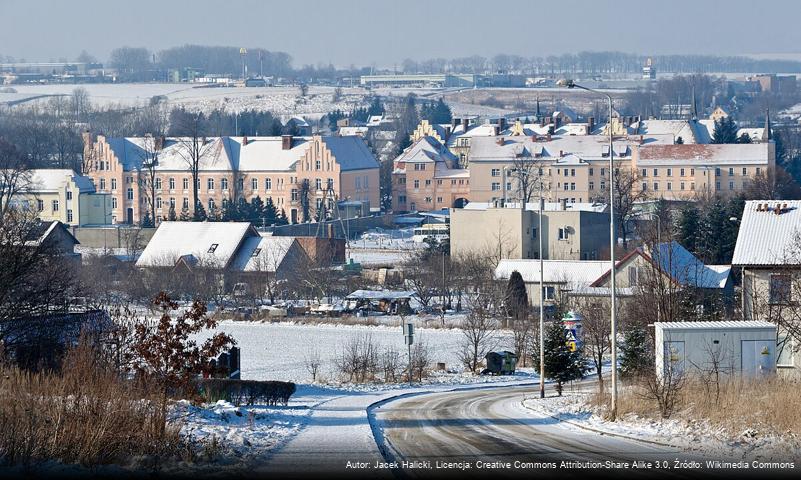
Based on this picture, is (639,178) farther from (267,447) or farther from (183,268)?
(267,447)

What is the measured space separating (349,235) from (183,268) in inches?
813

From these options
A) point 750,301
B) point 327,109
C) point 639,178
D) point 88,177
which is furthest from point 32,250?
point 327,109

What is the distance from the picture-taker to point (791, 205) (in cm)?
3164

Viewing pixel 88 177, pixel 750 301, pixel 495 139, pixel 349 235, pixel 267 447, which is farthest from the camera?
pixel 495 139

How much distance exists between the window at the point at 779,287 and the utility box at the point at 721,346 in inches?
149

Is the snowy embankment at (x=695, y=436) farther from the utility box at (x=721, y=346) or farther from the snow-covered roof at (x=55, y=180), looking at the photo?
the snow-covered roof at (x=55, y=180)

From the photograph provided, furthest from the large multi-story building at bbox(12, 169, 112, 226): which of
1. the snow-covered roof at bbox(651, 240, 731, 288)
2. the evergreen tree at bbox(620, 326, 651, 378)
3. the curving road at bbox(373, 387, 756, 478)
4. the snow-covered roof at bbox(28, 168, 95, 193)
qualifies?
the curving road at bbox(373, 387, 756, 478)

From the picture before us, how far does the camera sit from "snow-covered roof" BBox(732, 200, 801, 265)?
29203 millimetres

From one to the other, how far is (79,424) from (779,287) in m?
17.8

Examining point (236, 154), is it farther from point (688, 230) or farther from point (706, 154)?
point (688, 230)

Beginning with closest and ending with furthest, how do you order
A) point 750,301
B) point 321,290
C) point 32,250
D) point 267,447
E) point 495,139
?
1. point 267,447
2. point 32,250
3. point 750,301
4. point 321,290
5. point 495,139

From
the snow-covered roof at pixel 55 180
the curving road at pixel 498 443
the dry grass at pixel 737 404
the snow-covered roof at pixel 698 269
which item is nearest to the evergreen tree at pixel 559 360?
the curving road at pixel 498 443

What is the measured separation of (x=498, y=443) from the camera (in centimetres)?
1659

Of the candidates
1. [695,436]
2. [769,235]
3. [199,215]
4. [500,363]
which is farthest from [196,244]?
[695,436]
